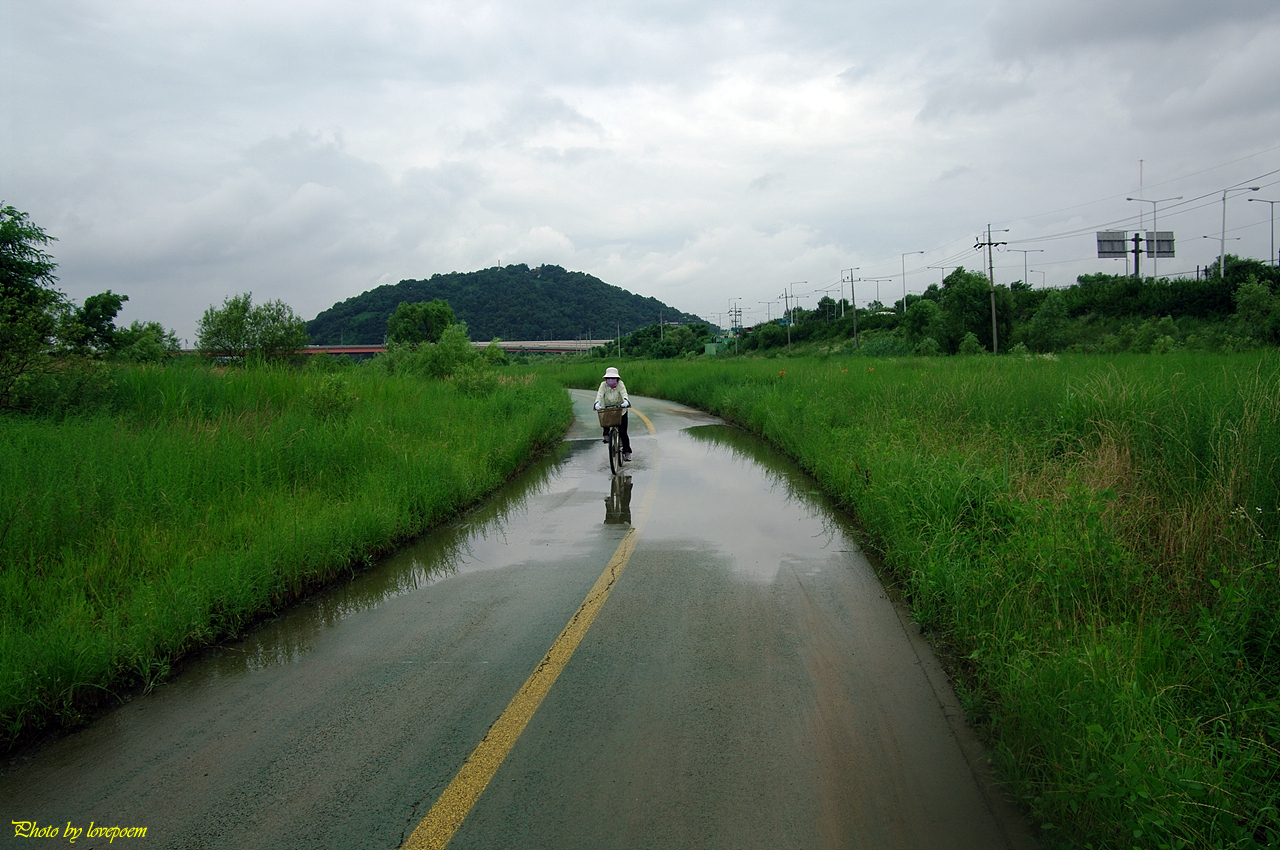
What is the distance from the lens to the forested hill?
102 meters

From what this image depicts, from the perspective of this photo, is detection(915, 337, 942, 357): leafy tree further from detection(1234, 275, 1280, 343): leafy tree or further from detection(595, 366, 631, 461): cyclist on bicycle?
detection(595, 366, 631, 461): cyclist on bicycle

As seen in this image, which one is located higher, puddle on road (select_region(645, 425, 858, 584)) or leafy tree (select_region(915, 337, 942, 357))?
leafy tree (select_region(915, 337, 942, 357))

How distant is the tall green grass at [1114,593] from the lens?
2932mm

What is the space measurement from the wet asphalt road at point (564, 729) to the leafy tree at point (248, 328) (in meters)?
21.8

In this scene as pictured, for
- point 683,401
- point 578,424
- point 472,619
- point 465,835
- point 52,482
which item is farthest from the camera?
point 683,401

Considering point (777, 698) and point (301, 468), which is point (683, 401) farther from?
point (777, 698)

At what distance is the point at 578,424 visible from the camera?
23203mm

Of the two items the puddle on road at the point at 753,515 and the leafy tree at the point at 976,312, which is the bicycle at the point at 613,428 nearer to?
the puddle on road at the point at 753,515

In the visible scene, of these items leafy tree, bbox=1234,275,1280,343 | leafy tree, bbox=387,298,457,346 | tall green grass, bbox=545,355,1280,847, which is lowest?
tall green grass, bbox=545,355,1280,847

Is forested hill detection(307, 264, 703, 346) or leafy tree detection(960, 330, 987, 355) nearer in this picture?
leafy tree detection(960, 330, 987, 355)

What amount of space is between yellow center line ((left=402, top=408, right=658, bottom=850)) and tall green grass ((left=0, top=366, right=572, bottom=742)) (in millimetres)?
2386

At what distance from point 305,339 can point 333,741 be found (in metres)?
27.1

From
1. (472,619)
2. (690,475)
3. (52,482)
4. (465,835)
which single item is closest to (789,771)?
(465,835)

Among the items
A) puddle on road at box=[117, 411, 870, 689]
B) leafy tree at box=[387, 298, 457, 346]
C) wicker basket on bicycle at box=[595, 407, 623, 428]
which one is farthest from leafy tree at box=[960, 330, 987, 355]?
leafy tree at box=[387, 298, 457, 346]
